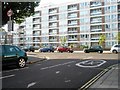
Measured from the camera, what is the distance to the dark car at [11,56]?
1707 centimetres

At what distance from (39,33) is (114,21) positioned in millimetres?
34069

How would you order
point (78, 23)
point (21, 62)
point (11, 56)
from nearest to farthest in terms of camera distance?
1. point (11, 56)
2. point (21, 62)
3. point (78, 23)

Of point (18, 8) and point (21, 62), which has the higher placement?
point (18, 8)

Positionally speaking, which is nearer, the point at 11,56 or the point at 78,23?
the point at 11,56

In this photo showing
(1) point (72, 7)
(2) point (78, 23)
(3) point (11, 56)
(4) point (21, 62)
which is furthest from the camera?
(1) point (72, 7)

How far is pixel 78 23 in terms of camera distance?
92.7m

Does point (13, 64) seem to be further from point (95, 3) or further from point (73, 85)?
point (95, 3)

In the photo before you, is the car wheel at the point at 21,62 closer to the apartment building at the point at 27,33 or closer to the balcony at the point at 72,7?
the balcony at the point at 72,7

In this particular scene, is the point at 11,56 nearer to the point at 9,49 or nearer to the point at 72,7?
the point at 9,49

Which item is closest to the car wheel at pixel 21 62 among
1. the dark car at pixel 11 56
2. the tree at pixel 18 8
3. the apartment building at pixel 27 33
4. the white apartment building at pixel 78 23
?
the dark car at pixel 11 56

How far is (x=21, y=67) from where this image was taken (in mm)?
18359

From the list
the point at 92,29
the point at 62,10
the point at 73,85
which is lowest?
the point at 73,85

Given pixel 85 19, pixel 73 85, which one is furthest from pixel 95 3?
pixel 73 85

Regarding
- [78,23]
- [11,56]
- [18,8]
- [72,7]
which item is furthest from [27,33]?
[11,56]
